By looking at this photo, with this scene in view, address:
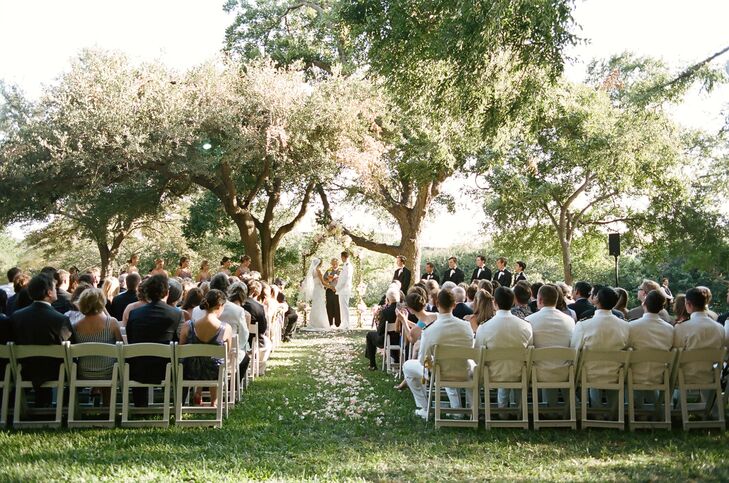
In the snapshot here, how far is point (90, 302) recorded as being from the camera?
709 cm

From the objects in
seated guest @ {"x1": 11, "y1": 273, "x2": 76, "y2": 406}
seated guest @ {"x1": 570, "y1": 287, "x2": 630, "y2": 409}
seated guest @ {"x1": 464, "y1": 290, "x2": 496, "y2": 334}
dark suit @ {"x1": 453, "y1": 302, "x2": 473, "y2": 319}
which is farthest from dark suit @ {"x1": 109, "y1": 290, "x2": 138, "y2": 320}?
seated guest @ {"x1": 570, "y1": 287, "x2": 630, "y2": 409}

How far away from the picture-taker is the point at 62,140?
17812 millimetres

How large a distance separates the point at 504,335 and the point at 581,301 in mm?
2437

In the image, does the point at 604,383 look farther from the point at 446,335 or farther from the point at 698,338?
the point at 446,335

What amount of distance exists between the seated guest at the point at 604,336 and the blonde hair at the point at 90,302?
476 centimetres

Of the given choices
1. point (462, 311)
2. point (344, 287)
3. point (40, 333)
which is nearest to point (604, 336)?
point (462, 311)

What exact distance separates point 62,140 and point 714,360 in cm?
1602

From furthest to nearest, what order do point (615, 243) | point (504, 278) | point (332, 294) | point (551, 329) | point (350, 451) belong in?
point (332, 294)
point (615, 243)
point (504, 278)
point (551, 329)
point (350, 451)

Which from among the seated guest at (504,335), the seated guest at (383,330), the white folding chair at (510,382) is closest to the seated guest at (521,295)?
the seated guest at (504,335)

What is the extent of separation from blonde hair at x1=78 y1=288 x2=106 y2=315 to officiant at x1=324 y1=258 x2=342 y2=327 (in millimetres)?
13086

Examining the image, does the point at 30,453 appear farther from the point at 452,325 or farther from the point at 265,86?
the point at 265,86

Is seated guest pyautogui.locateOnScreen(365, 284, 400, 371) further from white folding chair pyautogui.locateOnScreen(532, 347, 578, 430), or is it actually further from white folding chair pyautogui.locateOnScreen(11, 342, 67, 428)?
white folding chair pyautogui.locateOnScreen(11, 342, 67, 428)

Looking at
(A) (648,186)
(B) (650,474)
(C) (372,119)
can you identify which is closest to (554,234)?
(A) (648,186)

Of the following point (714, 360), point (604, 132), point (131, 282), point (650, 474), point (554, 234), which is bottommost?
point (650, 474)
